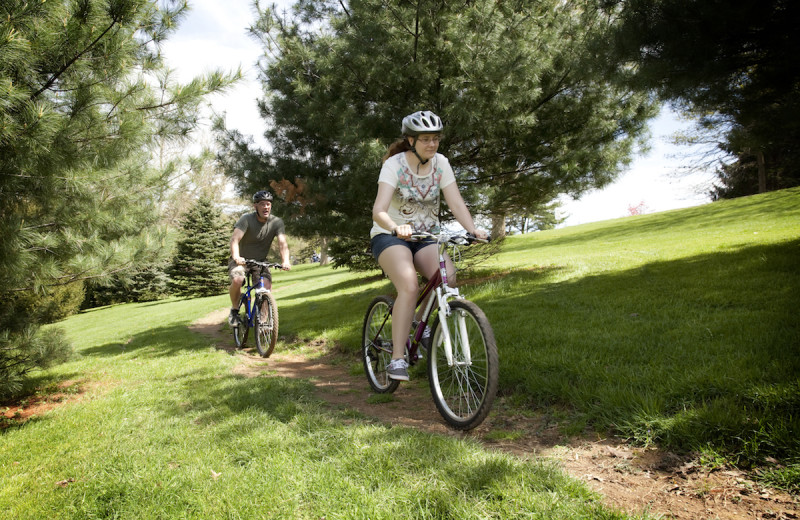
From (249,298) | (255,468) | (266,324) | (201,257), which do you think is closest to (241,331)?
(249,298)

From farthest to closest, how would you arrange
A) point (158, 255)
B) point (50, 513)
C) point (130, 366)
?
point (130, 366) < point (158, 255) < point (50, 513)

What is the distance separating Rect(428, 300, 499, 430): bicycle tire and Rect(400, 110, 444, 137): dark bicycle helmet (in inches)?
51.1

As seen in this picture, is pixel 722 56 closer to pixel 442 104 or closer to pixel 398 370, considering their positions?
pixel 442 104

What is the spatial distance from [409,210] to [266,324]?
12.8 feet

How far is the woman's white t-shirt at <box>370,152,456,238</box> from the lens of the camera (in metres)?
3.69

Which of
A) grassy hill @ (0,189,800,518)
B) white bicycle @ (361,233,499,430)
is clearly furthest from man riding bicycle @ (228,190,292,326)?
white bicycle @ (361,233,499,430)

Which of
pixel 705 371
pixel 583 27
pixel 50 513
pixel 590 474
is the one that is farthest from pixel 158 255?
pixel 583 27

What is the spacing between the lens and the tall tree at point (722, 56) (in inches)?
181

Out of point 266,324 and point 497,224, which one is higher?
point 497,224

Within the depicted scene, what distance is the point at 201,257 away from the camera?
24.8 meters

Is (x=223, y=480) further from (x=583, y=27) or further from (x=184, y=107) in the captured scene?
(x=583, y=27)

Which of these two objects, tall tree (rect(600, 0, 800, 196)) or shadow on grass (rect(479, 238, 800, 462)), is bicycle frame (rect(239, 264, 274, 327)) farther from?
tall tree (rect(600, 0, 800, 196))

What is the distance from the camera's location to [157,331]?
1152cm

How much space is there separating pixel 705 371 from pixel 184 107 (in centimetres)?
507
